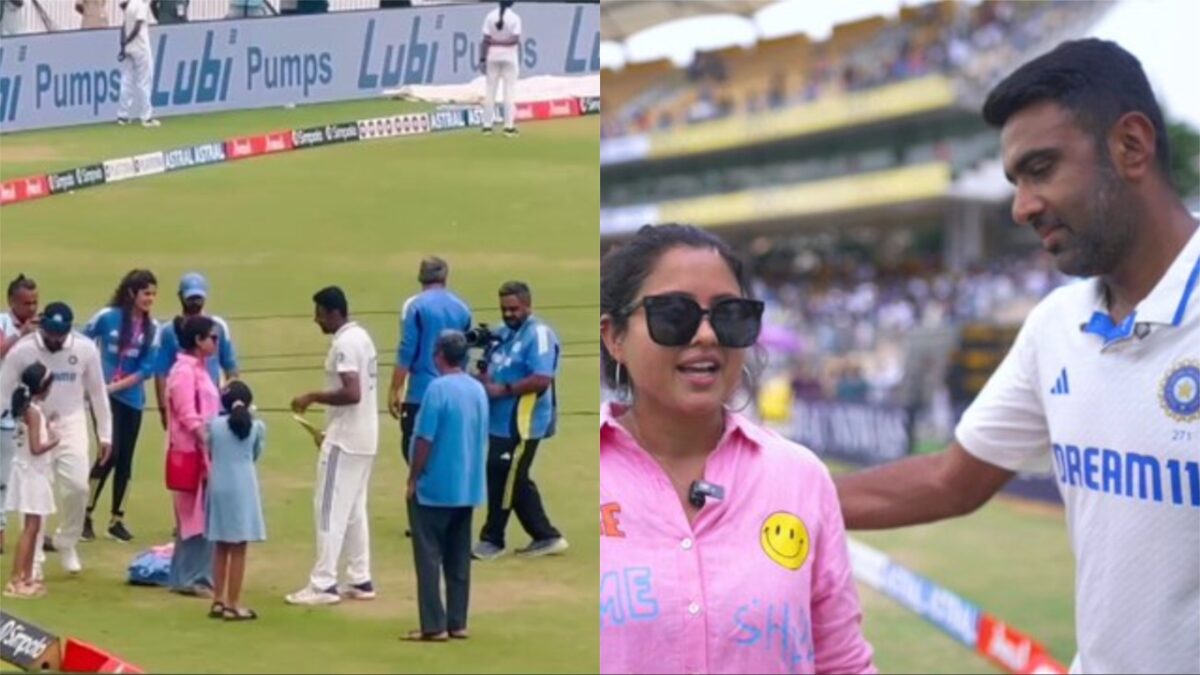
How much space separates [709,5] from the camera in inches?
115

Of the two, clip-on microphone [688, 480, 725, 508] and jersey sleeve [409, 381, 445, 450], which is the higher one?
jersey sleeve [409, 381, 445, 450]

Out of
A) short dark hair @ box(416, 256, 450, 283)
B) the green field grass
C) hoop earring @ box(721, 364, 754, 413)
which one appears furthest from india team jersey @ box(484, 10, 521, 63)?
hoop earring @ box(721, 364, 754, 413)

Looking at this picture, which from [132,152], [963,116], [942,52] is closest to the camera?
[132,152]

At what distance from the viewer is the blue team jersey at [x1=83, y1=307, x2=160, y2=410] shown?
7.36 feet

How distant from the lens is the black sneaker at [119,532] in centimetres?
229

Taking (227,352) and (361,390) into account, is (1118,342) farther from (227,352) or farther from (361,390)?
(227,352)

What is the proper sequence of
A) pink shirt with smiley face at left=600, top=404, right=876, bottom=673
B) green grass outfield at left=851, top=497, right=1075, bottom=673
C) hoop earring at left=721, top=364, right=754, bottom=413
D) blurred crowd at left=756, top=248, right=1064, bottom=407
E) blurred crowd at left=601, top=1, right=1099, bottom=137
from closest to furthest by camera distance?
pink shirt with smiley face at left=600, top=404, right=876, bottom=673, hoop earring at left=721, top=364, right=754, bottom=413, green grass outfield at left=851, top=497, right=1075, bottom=673, blurred crowd at left=756, top=248, right=1064, bottom=407, blurred crowd at left=601, top=1, right=1099, bottom=137

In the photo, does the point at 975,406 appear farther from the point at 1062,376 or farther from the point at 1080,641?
the point at 1080,641

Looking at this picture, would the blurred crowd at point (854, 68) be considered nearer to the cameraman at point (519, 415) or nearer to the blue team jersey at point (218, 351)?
the cameraman at point (519, 415)

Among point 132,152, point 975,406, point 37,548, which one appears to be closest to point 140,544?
point 37,548

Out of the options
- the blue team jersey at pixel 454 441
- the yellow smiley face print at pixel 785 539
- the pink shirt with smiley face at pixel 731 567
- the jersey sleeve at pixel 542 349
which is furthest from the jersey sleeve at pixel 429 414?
the yellow smiley face print at pixel 785 539

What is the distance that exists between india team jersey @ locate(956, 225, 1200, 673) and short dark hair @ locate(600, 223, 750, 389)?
0.59 meters

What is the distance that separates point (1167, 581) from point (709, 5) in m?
1.18

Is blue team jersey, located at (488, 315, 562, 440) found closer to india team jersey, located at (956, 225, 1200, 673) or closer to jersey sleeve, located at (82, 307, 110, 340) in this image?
jersey sleeve, located at (82, 307, 110, 340)
